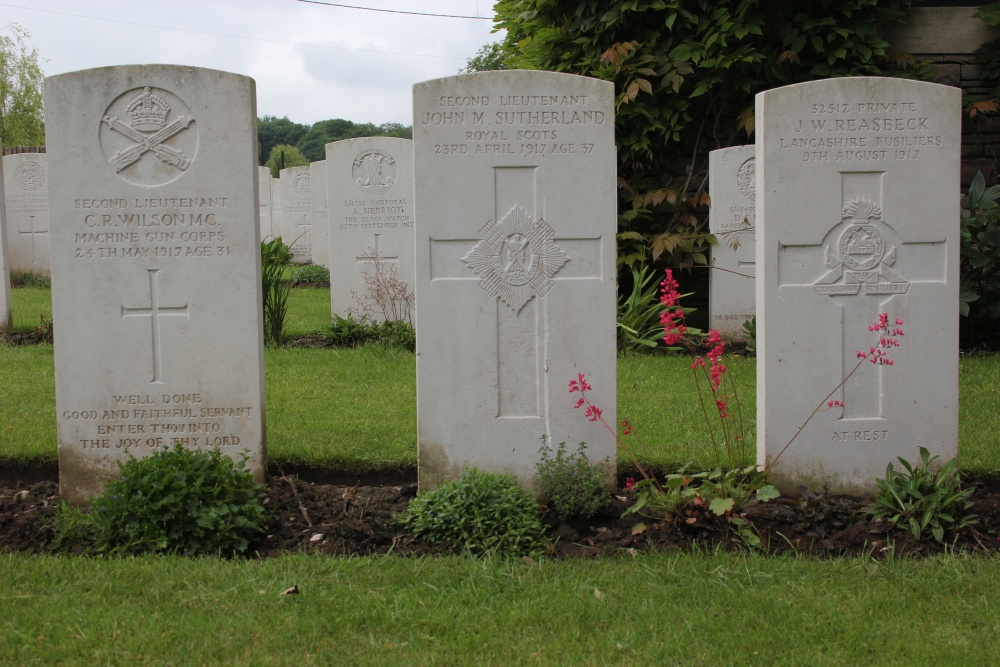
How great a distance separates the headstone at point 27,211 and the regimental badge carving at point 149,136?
39.9 feet

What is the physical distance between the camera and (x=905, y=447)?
4609mm

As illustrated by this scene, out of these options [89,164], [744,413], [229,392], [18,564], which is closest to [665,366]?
[744,413]

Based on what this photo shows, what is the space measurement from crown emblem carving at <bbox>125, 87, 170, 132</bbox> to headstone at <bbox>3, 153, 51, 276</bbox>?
12.2 m

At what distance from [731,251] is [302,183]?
12608 mm

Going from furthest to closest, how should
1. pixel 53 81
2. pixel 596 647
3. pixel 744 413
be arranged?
pixel 744 413
pixel 53 81
pixel 596 647

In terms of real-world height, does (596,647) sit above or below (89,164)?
below

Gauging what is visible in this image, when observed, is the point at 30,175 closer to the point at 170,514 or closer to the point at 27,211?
the point at 27,211

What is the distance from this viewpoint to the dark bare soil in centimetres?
396

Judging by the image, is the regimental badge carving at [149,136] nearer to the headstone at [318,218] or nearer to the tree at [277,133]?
the headstone at [318,218]

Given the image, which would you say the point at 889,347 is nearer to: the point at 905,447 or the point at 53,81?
the point at 905,447

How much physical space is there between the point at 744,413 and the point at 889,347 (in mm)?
1642

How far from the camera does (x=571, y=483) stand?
430 cm

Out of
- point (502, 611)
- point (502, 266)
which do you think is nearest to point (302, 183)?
point (502, 266)

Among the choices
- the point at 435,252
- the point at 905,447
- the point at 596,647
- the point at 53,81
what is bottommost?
the point at 596,647
